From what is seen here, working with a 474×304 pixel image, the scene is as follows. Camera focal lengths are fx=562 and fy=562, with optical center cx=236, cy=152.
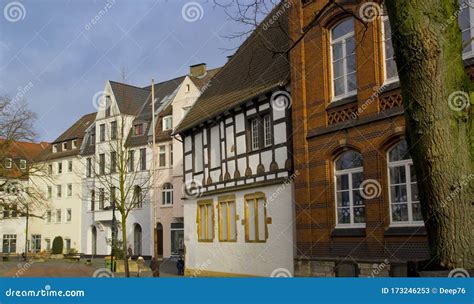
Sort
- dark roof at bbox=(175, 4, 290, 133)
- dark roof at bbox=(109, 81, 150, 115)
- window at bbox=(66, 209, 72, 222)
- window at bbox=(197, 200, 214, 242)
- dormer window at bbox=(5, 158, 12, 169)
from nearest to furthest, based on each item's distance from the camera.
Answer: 1. dark roof at bbox=(175, 4, 290, 133)
2. window at bbox=(197, 200, 214, 242)
3. dormer window at bbox=(5, 158, 12, 169)
4. dark roof at bbox=(109, 81, 150, 115)
5. window at bbox=(66, 209, 72, 222)

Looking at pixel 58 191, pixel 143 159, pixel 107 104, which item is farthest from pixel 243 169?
pixel 58 191

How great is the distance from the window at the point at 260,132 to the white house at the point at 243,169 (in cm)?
4

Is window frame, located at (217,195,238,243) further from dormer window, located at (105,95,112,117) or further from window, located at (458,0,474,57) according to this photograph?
dormer window, located at (105,95,112,117)

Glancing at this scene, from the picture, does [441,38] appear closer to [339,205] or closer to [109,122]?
[339,205]

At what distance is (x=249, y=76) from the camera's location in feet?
72.8

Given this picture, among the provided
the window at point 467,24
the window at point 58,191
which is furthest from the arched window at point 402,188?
the window at point 58,191

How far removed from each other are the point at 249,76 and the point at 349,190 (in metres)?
8.28

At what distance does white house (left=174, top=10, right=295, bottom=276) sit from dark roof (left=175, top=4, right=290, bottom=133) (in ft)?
0.18

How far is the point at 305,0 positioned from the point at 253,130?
544 centimetres

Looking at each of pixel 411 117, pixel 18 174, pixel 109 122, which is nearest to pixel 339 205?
pixel 411 117

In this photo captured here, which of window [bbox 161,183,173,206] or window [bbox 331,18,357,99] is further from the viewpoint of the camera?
window [bbox 161,183,173,206]

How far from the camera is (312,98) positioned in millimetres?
16969

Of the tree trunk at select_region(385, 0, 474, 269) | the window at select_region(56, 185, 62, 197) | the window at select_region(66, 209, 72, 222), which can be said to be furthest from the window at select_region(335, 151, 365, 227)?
the window at select_region(56, 185, 62, 197)

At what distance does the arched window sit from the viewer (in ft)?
44.2
